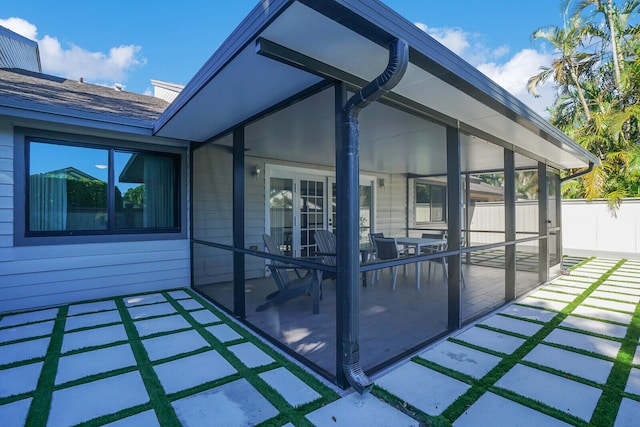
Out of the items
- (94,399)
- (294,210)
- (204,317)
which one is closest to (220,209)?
(294,210)

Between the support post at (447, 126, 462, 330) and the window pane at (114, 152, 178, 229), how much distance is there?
4.00 meters

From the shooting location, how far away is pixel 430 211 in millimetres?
9867

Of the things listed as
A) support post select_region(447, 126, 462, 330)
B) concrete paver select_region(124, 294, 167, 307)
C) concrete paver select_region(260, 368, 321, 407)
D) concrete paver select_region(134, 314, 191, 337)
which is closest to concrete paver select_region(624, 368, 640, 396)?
support post select_region(447, 126, 462, 330)

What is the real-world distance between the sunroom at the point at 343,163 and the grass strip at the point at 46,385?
160 cm

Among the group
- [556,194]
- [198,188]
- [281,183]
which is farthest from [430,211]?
[198,188]

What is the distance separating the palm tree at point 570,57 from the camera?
31.4ft

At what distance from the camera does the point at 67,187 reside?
416 centimetres

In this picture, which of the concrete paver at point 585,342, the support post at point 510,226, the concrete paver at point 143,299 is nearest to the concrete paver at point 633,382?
the concrete paver at point 585,342

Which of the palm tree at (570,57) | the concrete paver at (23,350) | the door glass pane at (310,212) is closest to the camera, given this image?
the concrete paver at (23,350)

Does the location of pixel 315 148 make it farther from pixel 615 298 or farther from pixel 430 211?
pixel 430 211

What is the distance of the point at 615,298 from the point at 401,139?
11.7 ft

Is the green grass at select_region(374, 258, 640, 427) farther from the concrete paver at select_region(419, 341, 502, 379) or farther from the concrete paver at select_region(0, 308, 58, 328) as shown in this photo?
the concrete paver at select_region(0, 308, 58, 328)

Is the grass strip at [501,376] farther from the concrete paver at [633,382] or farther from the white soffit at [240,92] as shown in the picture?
the white soffit at [240,92]

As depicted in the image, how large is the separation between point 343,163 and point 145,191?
12.5 ft
